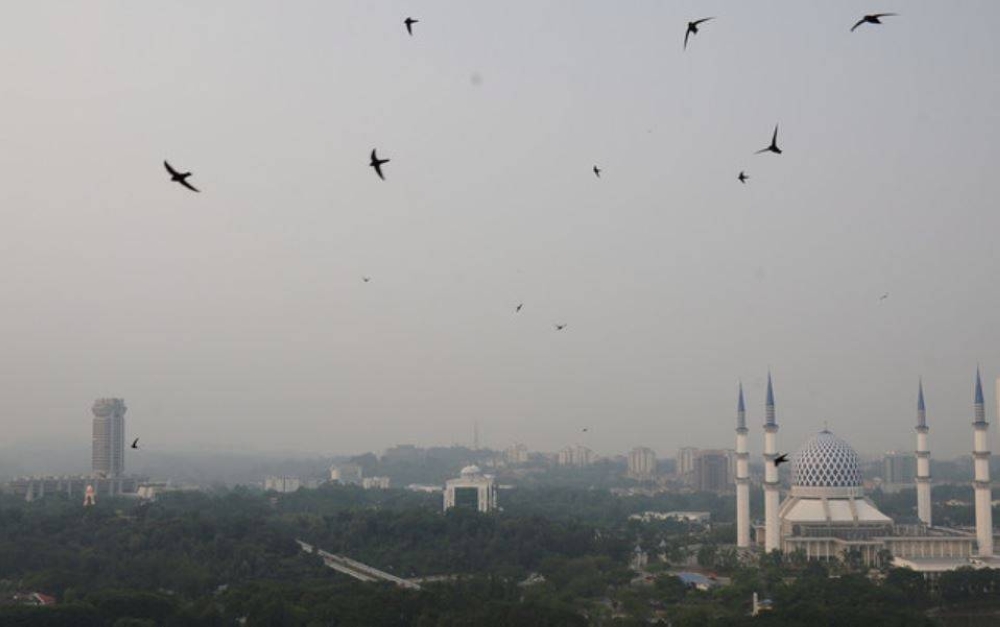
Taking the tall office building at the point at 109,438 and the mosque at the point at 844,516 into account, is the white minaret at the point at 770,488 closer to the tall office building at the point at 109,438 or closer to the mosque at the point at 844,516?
the mosque at the point at 844,516

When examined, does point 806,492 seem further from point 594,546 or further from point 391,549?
point 391,549

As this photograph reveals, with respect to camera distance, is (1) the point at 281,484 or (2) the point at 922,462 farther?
(1) the point at 281,484

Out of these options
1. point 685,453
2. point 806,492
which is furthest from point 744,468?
point 685,453

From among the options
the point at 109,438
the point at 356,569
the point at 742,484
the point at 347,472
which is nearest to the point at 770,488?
the point at 742,484

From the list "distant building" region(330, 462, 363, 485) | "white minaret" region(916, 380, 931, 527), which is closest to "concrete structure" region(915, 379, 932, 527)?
"white minaret" region(916, 380, 931, 527)

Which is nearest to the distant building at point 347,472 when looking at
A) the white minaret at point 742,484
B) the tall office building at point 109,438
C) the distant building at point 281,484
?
the distant building at point 281,484

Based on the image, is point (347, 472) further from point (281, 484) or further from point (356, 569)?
point (356, 569)

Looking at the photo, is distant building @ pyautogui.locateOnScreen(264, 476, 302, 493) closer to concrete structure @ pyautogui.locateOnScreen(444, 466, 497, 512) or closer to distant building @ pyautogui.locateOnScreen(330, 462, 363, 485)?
distant building @ pyautogui.locateOnScreen(330, 462, 363, 485)
